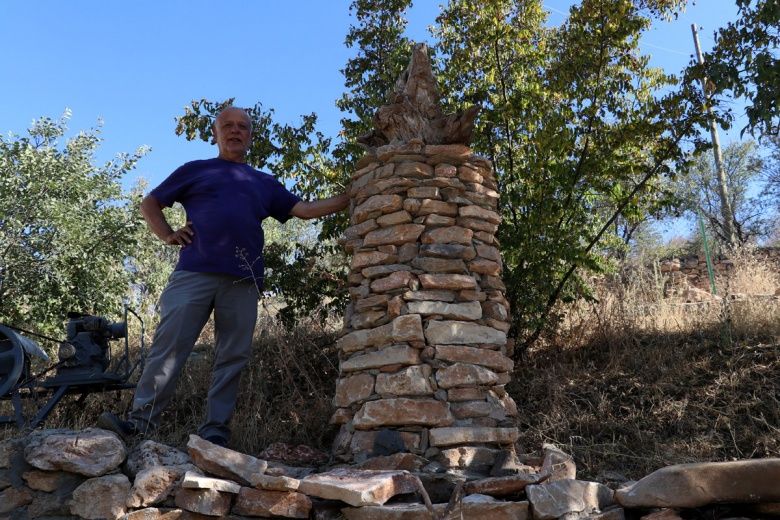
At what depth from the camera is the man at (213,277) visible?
3584 millimetres

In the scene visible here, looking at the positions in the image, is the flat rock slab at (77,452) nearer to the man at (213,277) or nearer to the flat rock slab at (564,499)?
the man at (213,277)

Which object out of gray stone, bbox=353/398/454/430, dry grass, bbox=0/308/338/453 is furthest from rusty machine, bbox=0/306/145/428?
gray stone, bbox=353/398/454/430

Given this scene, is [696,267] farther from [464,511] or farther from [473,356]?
[464,511]

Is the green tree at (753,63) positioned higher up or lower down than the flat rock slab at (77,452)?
higher up

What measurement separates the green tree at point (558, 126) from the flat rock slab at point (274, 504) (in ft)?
8.46

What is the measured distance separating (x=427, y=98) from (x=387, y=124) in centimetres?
31

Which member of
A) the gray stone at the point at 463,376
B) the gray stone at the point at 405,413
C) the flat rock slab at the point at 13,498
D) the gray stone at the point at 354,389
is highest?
the gray stone at the point at 463,376

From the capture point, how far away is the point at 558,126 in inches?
193

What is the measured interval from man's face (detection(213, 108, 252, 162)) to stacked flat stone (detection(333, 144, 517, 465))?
0.74 meters

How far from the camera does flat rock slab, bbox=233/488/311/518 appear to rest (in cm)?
298

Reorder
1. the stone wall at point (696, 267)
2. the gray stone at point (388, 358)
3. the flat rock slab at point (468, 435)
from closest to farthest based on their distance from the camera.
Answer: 1. the flat rock slab at point (468, 435)
2. the gray stone at point (388, 358)
3. the stone wall at point (696, 267)

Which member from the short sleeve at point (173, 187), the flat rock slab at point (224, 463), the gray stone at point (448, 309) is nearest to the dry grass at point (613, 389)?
the flat rock slab at point (224, 463)

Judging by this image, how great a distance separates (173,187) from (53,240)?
419cm

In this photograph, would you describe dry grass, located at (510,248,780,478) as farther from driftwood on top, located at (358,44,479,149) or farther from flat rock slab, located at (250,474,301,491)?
driftwood on top, located at (358,44,479,149)
